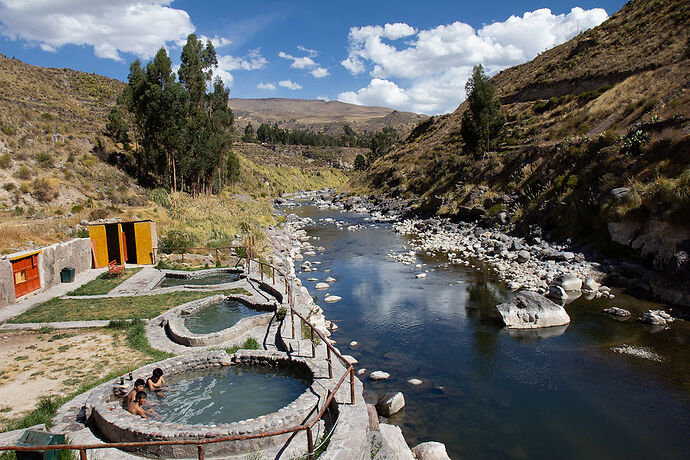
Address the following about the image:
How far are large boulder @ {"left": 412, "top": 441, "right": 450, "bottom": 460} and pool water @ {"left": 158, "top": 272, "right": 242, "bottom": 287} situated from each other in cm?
1439

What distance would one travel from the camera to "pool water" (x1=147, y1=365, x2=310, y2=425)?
9250 millimetres

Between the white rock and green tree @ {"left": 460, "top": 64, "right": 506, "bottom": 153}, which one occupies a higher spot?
green tree @ {"left": 460, "top": 64, "right": 506, "bottom": 153}

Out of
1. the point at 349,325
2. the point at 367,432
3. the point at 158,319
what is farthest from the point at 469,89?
the point at 367,432

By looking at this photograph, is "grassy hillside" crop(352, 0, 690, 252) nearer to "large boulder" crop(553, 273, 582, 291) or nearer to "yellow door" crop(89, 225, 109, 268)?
"large boulder" crop(553, 273, 582, 291)

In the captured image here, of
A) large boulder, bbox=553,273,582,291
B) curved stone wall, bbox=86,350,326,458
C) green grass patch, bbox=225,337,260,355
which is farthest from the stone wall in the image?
large boulder, bbox=553,273,582,291

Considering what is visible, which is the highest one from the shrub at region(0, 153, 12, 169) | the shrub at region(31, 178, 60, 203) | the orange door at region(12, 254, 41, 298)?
the shrub at region(0, 153, 12, 169)

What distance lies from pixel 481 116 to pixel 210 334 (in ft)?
141

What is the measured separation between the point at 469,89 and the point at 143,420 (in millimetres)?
49360

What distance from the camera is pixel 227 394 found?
10172 mm

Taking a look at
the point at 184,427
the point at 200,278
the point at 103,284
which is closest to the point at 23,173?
the point at 103,284

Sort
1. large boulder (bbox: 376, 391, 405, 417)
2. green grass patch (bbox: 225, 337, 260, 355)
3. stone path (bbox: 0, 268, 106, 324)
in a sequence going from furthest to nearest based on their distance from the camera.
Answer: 1. stone path (bbox: 0, 268, 106, 324)
2. green grass patch (bbox: 225, 337, 260, 355)
3. large boulder (bbox: 376, 391, 405, 417)

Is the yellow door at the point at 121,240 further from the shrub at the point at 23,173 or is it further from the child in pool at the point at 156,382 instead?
the child in pool at the point at 156,382

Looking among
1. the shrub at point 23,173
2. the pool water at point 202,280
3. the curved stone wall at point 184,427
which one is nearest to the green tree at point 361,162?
the shrub at point 23,173

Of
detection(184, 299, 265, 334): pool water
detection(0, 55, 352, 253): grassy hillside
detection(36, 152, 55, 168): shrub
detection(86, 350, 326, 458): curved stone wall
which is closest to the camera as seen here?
detection(86, 350, 326, 458): curved stone wall
